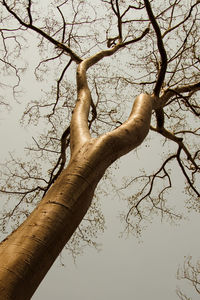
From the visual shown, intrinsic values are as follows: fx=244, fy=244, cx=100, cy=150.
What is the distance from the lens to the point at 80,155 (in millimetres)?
2166

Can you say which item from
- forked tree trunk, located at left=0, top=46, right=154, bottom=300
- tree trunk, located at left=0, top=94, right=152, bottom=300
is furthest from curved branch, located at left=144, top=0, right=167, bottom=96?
Answer: tree trunk, located at left=0, top=94, right=152, bottom=300

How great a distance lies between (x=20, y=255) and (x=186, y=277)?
8451 mm

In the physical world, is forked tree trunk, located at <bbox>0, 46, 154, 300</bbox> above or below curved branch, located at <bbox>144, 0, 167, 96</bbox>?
below

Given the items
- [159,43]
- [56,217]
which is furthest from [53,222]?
[159,43]

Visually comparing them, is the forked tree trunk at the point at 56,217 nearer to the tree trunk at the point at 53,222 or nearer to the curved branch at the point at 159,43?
the tree trunk at the point at 53,222

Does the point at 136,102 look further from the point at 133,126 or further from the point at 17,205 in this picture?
the point at 17,205

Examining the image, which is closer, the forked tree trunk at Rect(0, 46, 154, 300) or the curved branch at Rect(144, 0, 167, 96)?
the forked tree trunk at Rect(0, 46, 154, 300)

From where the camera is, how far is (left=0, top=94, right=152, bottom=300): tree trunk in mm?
1340

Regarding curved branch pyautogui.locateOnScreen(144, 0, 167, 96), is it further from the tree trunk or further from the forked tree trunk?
the tree trunk

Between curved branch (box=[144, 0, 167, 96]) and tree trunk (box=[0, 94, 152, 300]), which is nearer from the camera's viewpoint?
tree trunk (box=[0, 94, 152, 300])

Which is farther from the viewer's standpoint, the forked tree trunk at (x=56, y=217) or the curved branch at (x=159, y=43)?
the curved branch at (x=159, y=43)

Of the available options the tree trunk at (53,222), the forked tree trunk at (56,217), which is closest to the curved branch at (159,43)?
the forked tree trunk at (56,217)

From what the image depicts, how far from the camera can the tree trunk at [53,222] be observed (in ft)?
4.40

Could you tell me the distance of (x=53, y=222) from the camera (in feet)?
5.25
